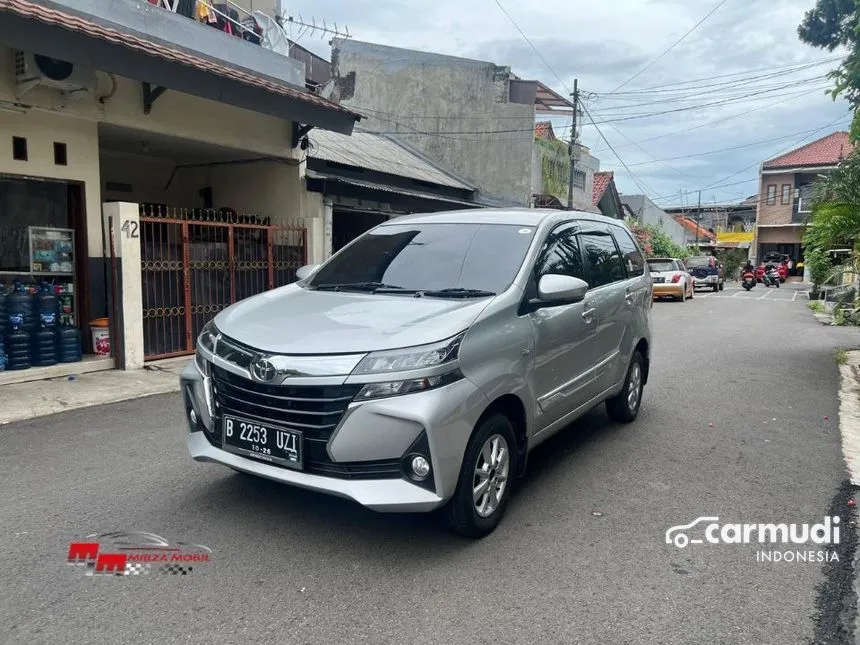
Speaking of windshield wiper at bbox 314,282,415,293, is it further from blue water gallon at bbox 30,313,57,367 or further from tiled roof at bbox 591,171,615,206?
tiled roof at bbox 591,171,615,206

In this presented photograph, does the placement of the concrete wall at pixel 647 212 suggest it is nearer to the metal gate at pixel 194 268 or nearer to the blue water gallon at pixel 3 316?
the metal gate at pixel 194 268

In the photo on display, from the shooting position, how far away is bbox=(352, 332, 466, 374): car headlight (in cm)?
308

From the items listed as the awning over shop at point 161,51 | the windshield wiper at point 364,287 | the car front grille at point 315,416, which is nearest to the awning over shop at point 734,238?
the awning over shop at point 161,51

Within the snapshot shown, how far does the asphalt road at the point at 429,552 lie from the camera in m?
2.78

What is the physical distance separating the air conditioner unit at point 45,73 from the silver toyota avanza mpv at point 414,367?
4895 mm

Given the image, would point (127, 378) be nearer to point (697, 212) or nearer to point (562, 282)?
point (562, 282)

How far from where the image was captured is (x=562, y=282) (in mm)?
3881

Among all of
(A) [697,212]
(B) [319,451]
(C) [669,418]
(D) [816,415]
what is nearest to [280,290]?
(B) [319,451]

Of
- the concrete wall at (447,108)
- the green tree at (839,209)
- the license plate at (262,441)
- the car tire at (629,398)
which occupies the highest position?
the concrete wall at (447,108)

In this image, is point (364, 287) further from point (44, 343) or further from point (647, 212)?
point (647, 212)

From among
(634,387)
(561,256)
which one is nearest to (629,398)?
(634,387)

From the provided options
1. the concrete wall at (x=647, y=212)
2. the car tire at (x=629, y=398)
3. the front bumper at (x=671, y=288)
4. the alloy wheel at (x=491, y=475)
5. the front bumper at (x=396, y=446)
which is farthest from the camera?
the concrete wall at (x=647, y=212)

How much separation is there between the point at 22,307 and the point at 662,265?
20.6 m

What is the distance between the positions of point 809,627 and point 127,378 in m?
7.28
